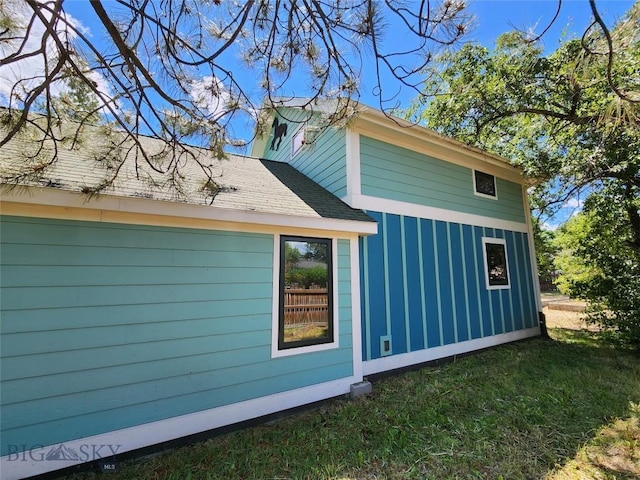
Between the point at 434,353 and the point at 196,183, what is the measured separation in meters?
4.82

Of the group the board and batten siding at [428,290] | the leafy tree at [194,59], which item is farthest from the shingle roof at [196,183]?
the board and batten siding at [428,290]

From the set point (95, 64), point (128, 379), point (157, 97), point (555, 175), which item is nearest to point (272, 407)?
point (128, 379)

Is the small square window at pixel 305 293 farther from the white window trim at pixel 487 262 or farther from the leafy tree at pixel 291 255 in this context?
the white window trim at pixel 487 262

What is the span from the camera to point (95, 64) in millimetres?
Result: 2312

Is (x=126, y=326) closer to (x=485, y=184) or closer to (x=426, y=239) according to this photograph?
(x=426, y=239)

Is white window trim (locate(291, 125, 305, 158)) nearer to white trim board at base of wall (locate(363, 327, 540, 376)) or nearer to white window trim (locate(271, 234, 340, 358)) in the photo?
white window trim (locate(271, 234, 340, 358))

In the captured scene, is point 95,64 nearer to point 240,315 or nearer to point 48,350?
point 48,350

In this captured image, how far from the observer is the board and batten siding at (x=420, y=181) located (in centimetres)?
514

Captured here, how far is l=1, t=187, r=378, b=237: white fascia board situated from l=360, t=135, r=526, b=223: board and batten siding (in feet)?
5.11

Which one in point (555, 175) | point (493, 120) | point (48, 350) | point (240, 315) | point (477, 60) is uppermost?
point (477, 60)

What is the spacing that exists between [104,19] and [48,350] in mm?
2699

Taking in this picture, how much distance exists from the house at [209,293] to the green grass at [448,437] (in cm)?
36

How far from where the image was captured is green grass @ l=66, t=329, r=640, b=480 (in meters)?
2.55

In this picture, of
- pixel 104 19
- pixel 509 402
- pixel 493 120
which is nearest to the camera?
pixel 104 19
